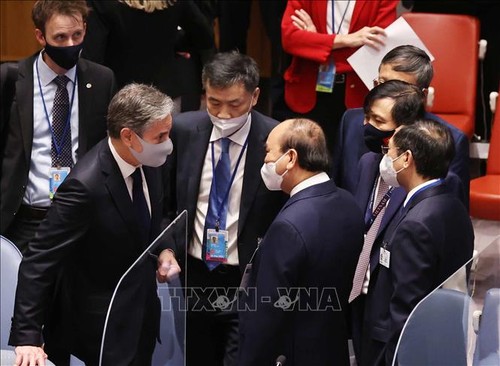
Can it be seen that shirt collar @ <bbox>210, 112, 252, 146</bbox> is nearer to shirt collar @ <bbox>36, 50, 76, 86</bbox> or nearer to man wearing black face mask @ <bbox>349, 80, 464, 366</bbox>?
man wearing black face mask @ <bbox>349, 80, 464, 366</bbox>

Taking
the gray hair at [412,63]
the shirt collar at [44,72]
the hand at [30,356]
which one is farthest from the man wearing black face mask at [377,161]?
the shirt collar at [44,72]

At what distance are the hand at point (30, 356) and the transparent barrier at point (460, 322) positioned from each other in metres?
1.27

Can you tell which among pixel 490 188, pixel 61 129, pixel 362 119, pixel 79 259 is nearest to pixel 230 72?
pixel 362 119

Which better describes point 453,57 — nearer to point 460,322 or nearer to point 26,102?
point 26,102

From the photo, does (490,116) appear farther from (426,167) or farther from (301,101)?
(426,167)

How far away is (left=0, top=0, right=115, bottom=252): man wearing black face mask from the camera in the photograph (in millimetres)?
4434

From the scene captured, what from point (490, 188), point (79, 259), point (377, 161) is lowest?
point (490, 188)

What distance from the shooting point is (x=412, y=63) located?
4324 mm

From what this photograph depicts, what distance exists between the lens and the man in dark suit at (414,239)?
11.2 ft

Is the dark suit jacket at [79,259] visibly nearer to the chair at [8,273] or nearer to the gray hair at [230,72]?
the chair at [8,273]

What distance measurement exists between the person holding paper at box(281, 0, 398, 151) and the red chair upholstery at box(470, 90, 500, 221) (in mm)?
810

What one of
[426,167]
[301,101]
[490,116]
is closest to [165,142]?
[426,167]

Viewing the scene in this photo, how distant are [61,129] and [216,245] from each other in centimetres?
100

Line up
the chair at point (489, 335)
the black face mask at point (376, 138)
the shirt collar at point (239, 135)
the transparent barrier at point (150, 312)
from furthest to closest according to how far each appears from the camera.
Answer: the shirt collar at point (239, 135)
the black face mask at point (376, 138)
the chair at point (489, 335)
the transparent barrier at point (150, 312)
